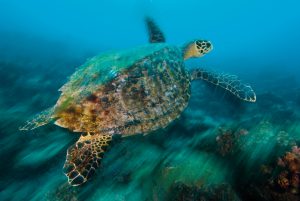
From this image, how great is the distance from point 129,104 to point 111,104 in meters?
0.30

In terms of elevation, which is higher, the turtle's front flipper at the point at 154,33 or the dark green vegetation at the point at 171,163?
the turtle's front flipper at the point at 154,33

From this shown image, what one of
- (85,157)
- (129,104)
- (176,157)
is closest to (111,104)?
(129,104)

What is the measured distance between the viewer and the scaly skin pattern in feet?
12.8

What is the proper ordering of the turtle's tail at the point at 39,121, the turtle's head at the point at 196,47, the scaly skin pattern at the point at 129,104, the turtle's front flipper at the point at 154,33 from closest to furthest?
the scaly skin pattern at the point at 129,104 < the turtle's tail at the point at 39,121 < the turtle's head at the point at 196,47 < the turtle's front flipper at the point at 154,33

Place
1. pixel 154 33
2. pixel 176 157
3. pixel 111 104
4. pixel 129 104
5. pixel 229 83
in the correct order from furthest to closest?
1. pixel 154 33
2. pixel 229 83
3. pixel 176 157
4. pixel 129 104
5. pixel 111 104

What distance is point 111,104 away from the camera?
3.93m

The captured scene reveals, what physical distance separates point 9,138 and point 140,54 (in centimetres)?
326

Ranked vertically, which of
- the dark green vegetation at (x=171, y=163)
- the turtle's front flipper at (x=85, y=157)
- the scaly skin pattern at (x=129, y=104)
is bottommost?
the dark green vegetation at (x=171, y=163)

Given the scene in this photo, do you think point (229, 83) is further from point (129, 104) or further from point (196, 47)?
point (129, 104)

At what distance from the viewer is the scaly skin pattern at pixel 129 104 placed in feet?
12.8

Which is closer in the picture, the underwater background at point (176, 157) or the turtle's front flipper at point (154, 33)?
the underwater background at point (176, 157)

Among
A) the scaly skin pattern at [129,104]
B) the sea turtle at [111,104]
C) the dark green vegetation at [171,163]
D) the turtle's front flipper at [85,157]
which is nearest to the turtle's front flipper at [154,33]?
the dark green vegetation at [171,163]

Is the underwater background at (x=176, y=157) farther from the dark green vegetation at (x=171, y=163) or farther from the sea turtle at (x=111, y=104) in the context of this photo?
the sea turtle at (x=111, y=104)

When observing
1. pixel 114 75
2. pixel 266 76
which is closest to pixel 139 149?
pixel 114 75
